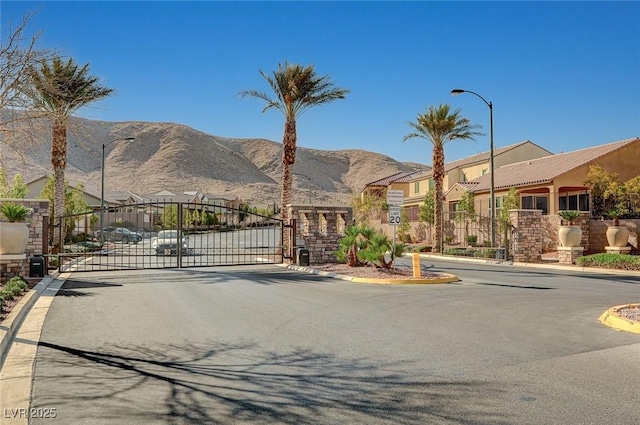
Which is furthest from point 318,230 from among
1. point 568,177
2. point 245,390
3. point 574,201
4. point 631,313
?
point 574,201

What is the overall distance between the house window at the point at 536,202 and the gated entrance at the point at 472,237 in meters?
3.30

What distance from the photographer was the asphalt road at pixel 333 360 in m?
5.23

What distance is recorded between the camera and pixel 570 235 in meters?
24.9

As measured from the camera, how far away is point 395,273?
18547 millimetres

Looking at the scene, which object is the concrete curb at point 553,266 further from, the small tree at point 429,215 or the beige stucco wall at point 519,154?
the beige stucco wall at point 519,154

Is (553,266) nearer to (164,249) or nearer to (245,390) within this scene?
Result: (164,249)

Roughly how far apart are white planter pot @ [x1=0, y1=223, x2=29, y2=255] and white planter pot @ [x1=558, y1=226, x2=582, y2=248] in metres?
22.0

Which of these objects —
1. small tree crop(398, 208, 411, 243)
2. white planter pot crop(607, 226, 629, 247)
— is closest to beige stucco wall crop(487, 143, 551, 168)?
small tree crop(398, 208, 411, 243)

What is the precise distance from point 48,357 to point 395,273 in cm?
1288

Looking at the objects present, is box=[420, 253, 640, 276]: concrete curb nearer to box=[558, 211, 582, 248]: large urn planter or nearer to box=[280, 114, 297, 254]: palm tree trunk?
box=[558, 211, 582, 248]: large urn planter

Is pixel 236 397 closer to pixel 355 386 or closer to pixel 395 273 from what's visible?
pixel 355 386

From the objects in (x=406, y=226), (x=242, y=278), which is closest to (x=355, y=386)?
(x=242, y=278)

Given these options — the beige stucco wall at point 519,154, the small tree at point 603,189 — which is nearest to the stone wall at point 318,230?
the small tree at point 603,189

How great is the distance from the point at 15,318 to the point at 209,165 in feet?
445
